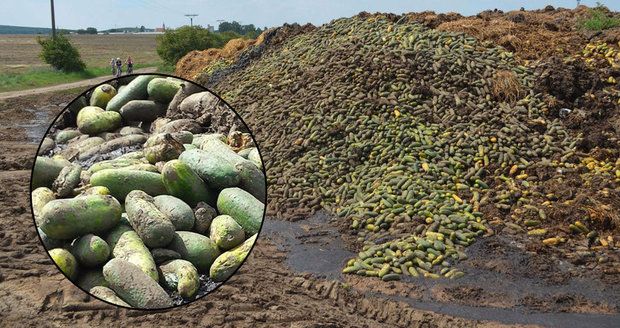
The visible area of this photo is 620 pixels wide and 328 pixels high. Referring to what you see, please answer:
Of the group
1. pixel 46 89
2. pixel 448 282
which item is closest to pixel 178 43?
pixel 46 89

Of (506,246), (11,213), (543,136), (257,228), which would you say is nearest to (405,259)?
(506,246)

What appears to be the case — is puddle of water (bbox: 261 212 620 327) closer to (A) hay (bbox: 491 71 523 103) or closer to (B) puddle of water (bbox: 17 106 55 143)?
(A) hay (bbox: 491 71 523 103)

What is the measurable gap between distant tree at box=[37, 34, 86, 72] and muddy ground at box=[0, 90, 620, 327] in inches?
1040

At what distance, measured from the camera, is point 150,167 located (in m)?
Result: 2.74

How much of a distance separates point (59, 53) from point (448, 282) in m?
30.7

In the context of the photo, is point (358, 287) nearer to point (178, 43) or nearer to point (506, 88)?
point (506, 88)

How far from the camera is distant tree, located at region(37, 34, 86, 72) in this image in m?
32.9

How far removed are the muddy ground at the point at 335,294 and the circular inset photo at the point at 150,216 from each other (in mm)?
3595

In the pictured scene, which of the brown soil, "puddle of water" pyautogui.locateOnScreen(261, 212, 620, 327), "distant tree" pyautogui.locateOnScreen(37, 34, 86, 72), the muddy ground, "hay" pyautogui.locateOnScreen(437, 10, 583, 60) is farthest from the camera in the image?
"distant tree" pyautogui.locateOnScreen(37, 34, 86, 72)

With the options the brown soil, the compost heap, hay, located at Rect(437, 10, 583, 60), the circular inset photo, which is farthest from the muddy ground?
the brown soil

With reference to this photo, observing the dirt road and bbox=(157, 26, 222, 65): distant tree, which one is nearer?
the dirt road

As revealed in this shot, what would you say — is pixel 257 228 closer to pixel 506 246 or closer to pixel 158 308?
pixel 158 308

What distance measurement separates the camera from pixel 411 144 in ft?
34.7

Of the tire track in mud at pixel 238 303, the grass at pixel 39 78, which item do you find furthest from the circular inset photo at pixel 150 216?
the grass at pixel 39 78
